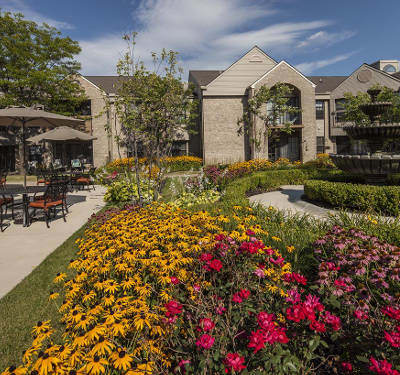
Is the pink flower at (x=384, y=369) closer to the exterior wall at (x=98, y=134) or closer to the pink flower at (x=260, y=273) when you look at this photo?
the pink flower at (x=260, y=273)

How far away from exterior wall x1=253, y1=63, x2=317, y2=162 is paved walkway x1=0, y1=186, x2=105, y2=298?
2110 cm

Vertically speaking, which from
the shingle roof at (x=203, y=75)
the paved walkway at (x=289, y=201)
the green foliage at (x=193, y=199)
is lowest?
the paved walkway at (x=289, y=201)

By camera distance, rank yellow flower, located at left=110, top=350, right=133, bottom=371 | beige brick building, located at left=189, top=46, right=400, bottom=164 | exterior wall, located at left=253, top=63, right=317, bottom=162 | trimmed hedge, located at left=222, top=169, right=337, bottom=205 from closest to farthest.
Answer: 1. yellow flower, located at left=110, top=350, right=133, bottom=371
2. trimmed hedge, located at left=222, top=169, right=337, bottom=205
3. exterior wall, located at left=253, top=63, right=317, bottom=162
4. beige brick building, located at left=189, top=46, right=400, bottom=164

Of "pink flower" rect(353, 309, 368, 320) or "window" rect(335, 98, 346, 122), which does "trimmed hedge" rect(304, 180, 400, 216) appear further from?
"window" rect(335, 98, 346, 122)

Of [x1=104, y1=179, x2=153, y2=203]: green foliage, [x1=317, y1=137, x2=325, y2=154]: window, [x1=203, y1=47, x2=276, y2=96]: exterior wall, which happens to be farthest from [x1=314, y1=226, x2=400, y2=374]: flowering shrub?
[x1=317, y1=137, x2=325, y2=154]: window

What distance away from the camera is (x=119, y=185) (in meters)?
11.7

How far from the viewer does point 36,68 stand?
28.5 meters

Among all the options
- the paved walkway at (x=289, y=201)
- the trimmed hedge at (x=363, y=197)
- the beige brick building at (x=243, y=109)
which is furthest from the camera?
the beige brick building at (x=243, y=109)

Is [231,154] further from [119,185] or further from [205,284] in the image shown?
[205,284]

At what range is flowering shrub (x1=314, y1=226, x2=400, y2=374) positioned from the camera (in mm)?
1889

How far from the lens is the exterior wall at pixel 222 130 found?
28734mm

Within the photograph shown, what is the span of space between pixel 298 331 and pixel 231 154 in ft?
89.4

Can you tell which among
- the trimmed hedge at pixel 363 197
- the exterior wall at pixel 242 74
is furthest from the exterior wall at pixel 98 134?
the trimmed hedge at pixel 363 197

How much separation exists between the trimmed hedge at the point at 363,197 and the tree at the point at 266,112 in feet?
58.9
